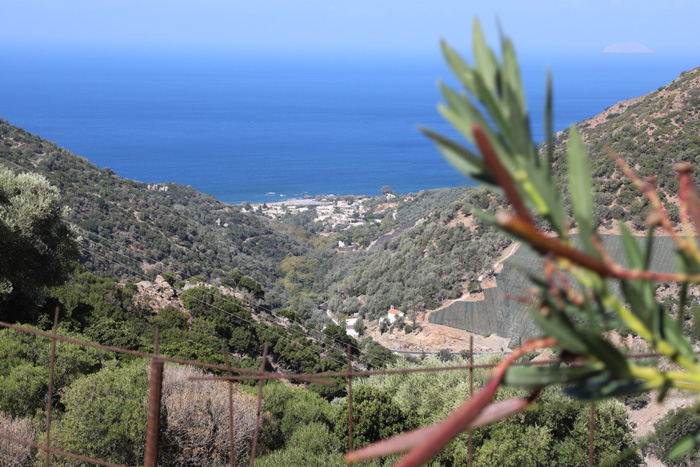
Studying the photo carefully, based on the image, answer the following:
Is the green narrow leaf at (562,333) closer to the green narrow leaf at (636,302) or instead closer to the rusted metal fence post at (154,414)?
the green narrow leaf at (636,302)

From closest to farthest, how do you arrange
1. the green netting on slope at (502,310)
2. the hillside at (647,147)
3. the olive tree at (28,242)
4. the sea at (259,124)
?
the olive tree at (28,242), the green netting on slope at (502,310), the hillside at (647,147), the sea at (259,124)

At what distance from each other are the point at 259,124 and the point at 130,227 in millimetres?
101652

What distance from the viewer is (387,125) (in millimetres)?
123625

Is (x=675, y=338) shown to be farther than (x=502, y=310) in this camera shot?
No

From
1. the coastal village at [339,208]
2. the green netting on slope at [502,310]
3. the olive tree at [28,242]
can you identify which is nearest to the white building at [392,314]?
the green netting on slope at [502,310]

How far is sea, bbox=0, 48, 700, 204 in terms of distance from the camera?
84938 millimetres

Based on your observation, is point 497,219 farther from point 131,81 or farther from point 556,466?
point 131,81

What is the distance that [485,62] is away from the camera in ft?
1.72

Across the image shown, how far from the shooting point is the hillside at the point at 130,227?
2545 cm

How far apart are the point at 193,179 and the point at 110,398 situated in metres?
79.3

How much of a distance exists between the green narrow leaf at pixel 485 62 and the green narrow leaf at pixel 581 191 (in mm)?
94

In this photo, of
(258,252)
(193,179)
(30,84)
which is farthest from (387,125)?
(30,84)

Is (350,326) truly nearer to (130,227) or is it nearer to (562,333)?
(130,227)

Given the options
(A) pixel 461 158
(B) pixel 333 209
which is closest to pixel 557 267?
(A) pixel 461 158
